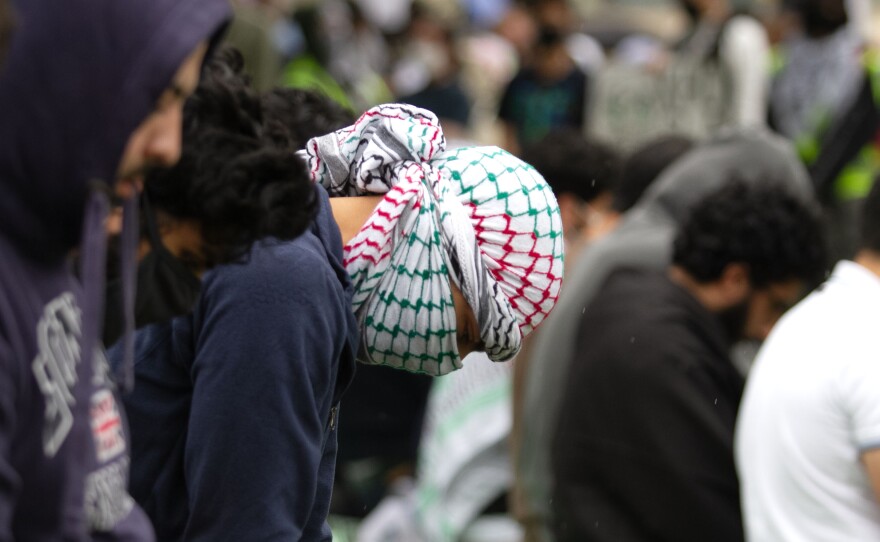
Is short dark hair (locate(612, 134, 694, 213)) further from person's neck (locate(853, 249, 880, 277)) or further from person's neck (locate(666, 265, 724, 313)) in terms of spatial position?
person's neck (locate(853, 249, 880, 277))

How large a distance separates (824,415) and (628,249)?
1798mm

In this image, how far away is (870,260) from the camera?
3779 millimetres

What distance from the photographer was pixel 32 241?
1.68 m

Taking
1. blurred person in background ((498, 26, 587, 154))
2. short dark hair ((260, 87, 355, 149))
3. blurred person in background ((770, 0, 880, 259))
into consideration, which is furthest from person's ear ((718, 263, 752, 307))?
blurred person in background ((498, 26, 587, 154))

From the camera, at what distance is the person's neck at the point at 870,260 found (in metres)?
3.76

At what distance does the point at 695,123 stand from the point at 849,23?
0.99 meters

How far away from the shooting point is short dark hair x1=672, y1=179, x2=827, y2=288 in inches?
189

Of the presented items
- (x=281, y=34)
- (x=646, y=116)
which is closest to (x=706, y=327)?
(x=646, y=116)

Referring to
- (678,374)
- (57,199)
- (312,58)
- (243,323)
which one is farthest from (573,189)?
(57,199)

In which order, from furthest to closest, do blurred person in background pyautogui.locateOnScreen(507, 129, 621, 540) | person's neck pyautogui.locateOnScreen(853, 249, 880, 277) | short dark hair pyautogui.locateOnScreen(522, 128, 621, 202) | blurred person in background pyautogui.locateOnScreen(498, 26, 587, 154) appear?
1. blurred person in background pyautogui.locateOnScreen(498, 26, 587, 154)
2. short dark hair pyautogui.locateOnScreen(522, 128, 621, 202)
3. blurred person in background pyautogui.locateOnScreen(507, 129, 621, 540)
4. person's neck pyautogui.locateOnScreen(853, 249, 880, 277)

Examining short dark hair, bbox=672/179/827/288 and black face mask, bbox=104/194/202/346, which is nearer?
black face mask, bbox=104/194/202/346

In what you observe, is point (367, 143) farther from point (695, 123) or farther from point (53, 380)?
point (695, 123)

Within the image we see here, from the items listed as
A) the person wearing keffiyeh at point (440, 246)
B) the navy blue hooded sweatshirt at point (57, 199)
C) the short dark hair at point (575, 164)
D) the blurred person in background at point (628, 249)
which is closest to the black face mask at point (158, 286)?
the person wearing keffiyeh at point (440, 246)

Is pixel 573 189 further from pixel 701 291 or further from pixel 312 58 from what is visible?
pixel 312 58
